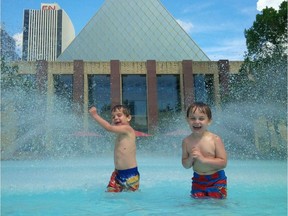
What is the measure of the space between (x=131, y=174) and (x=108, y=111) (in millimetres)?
22761

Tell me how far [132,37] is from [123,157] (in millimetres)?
29378

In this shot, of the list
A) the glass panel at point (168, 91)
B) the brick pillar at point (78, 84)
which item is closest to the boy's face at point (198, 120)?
the brick pillar at point (78, 84)

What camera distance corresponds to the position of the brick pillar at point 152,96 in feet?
84.2

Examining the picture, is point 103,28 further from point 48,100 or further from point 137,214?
point 137,214

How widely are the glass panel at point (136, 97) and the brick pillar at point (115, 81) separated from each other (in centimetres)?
132

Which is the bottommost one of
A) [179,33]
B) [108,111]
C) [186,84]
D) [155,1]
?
[108,111]

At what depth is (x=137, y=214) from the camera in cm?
237

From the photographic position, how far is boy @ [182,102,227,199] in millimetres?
2805

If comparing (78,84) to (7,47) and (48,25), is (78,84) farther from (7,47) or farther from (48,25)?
(48,25)

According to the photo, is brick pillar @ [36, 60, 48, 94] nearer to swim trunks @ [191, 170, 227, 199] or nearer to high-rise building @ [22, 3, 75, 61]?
swim trunks @ [191, 170, 227, 199]

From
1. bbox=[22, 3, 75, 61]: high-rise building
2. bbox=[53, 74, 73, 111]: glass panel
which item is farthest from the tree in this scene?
bbox=[22, 3, 75, 61]: high-rise building

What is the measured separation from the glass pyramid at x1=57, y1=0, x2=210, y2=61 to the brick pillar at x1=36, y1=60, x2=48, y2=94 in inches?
200

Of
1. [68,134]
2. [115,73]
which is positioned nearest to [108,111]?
[115,73]

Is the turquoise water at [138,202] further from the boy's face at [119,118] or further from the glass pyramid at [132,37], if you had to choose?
the glass pyramid at [132,37]
